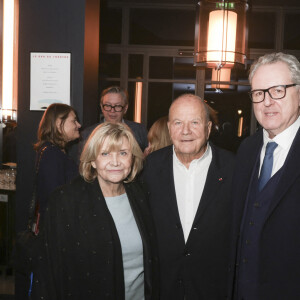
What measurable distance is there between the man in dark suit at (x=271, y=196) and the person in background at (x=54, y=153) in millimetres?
1427

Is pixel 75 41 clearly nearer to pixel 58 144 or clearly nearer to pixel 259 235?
pixel 58 144

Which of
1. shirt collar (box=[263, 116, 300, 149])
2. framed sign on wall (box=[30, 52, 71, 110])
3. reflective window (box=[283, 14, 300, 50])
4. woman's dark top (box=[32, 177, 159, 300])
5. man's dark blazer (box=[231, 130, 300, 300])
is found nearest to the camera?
man's dark blazer (box=[231, 130, 300, 300])

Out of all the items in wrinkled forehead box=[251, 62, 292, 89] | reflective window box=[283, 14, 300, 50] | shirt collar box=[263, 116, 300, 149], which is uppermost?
reflective window box=[283, 14, 300, 50]

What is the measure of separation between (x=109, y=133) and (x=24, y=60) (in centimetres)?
189

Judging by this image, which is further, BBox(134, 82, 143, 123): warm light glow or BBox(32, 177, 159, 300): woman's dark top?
BBox(134, 82, 143, 123): warm light glow

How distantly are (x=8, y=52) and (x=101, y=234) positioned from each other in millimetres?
2557

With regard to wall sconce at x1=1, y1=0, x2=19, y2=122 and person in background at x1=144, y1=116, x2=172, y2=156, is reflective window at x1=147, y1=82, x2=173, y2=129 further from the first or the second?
person in background at x1=144, y1=116, x2=172, y2=156

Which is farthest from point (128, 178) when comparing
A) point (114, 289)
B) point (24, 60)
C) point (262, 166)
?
point (24, 60)

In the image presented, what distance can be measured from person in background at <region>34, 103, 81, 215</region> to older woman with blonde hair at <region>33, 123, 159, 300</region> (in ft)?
2.62

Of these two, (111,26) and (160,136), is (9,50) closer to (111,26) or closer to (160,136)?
(160,136)

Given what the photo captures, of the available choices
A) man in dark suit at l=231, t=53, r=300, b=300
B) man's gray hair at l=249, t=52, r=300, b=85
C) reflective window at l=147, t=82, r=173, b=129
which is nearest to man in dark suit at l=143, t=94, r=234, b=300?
man in dark suit at l=231, t=53, r=300, b=300

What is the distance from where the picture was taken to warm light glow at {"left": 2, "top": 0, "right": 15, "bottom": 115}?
364 centimetres

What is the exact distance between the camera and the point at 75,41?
3.50 m

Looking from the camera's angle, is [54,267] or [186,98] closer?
[54,267]
